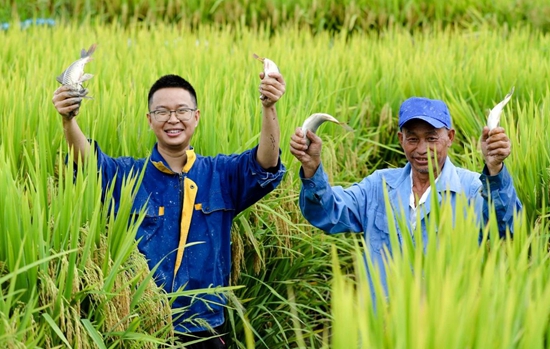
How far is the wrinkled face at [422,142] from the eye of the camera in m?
2.97

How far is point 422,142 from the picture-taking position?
9.80 feet

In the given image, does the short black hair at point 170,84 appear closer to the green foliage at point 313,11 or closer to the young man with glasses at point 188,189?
the young man with glasses at point 188,189

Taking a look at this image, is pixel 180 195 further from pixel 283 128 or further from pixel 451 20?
pixel 451 20

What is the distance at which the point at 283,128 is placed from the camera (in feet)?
12.4

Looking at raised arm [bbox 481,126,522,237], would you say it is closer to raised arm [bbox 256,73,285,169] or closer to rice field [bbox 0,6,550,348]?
rice field [bbox 0,6,550,348]

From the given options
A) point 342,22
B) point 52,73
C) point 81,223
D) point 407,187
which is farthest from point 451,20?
point 81,223

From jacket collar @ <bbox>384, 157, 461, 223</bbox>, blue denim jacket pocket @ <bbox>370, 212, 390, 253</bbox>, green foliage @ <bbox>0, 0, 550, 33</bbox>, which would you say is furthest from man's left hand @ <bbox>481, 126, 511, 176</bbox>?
green foliage @ <bbox>0, 0, 550, 33</bbox>

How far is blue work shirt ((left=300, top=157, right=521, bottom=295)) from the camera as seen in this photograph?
2.75 metres

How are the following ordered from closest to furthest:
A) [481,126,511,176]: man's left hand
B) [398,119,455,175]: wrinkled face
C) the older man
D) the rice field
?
the rice field < [481,126,511,176]: man's left hand < the older man < [398,119,455,175]: wrinkled face

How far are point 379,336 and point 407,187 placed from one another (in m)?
1.28

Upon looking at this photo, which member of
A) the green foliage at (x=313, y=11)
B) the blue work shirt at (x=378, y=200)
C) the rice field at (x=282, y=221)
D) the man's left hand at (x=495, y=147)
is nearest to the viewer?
the rice field at (x=282, y=221)

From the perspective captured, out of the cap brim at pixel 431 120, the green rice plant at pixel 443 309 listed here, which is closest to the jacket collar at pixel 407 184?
the cap brim at pixel 431 120

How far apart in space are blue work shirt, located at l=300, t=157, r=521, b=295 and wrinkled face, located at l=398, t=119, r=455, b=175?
5cm

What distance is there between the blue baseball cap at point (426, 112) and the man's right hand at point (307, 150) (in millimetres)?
341
